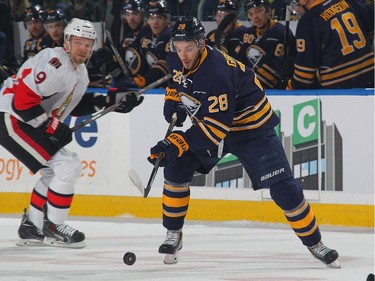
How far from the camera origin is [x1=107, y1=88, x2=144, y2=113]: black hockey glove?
6668 millimetres

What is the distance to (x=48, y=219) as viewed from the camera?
6.65 meters

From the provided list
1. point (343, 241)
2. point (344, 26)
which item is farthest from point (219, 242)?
point (344, 26)

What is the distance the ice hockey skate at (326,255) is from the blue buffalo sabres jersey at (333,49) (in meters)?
2.30

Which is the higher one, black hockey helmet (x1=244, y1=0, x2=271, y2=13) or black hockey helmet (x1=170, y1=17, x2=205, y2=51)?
black hockey helmet (x1=170, y1=17, x2=205, y2=51)

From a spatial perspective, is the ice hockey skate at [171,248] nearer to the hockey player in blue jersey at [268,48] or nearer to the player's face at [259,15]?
the hockey player in blue jersey at [268,48]

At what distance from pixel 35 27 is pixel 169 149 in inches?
173

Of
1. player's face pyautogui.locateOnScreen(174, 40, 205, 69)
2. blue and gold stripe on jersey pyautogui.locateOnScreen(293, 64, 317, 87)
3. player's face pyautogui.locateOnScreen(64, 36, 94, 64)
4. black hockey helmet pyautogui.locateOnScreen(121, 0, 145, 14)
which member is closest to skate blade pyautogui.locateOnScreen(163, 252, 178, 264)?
player's face pyautogui.locateOnScreen(174, 40, 205, 69)

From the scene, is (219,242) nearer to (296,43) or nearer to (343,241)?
(343,241)

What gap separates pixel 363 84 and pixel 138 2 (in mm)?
2046

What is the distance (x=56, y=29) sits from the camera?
9.12 m

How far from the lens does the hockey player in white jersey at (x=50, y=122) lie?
21.2 feet

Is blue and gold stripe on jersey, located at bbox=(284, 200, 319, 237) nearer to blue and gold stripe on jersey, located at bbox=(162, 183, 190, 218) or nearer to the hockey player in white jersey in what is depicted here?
blue and gold stripe on jersey, located at bbox=(162, 183, 190, 218)

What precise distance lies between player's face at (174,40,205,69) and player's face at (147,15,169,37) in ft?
10.7

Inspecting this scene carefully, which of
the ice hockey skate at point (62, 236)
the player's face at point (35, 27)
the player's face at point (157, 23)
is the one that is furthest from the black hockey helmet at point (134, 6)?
the ice hockey skate at point (62, 236)
